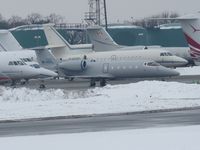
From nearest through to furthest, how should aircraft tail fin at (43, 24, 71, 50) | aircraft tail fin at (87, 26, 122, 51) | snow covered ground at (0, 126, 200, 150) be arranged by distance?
snow covered ground at (0, 126, 200, 150), aircraft tail fin at (43, 24, 71, 50), aircraft tail fin at (87, 26, 122, 51)

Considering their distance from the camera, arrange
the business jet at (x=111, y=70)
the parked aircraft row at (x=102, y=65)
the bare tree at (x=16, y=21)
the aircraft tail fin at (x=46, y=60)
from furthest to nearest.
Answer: the bare tree at (x=16, y=21), the aircraft tail fin at (x=46, y=60), the business jet at (x=111, y=70), the parked aircraft row at (x=102, y=65)

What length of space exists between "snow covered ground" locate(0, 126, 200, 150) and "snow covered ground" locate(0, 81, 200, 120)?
7.24 meters

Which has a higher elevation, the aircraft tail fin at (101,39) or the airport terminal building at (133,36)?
the aircraft tail fin at (101,39)

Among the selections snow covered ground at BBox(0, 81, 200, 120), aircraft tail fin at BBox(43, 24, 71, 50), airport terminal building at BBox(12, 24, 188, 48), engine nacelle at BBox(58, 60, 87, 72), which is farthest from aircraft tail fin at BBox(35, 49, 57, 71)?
airport terminal building at BBox(12, 24, 188, 48)

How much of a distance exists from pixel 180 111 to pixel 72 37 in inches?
3251

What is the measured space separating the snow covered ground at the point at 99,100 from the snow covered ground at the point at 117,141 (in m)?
7.24

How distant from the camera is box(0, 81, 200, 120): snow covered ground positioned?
24969 mm

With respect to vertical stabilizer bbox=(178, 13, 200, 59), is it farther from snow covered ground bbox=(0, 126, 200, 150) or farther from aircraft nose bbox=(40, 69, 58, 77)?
snow covered ground bbox=(0, 126, 200, 150)

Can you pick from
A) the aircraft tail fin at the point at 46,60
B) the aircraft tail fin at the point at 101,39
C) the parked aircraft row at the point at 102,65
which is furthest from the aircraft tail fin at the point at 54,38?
the aircraft tail fin at the point at 46,60

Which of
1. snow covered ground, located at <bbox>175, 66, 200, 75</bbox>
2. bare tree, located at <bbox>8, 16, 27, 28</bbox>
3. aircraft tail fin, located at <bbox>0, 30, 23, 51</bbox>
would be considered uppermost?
aircraft tail fin, located at <bbox>0, 30, 23, 51</bbox>

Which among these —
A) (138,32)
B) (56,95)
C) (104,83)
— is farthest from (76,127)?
(138,32)

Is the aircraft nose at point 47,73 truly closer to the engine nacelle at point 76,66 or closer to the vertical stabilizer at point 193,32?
the engine nacelle at point 76,66

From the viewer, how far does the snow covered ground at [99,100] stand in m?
25.0

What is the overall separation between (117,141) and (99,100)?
44.9 feet
